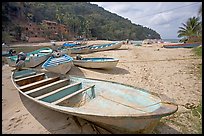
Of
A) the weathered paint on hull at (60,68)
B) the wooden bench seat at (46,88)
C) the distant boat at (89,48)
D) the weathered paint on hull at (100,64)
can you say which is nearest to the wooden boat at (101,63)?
the weathered paint on hull at (100,64)

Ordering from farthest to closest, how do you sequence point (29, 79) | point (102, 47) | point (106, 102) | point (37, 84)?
point (102, 47)
point (29, 79)
point (37, 84)
point (106, 102)

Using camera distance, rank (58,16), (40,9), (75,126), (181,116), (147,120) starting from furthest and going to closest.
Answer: (40,9), (58,16), (181,116), (75,126), (147,120)

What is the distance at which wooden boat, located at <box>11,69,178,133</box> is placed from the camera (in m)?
2.15

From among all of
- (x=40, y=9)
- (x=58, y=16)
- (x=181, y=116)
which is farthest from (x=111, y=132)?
(x=40, y=9)

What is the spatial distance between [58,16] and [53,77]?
64.3 m

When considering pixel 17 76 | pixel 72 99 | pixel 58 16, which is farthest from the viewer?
pixel 58 16

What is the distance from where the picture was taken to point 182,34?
28.3 metres

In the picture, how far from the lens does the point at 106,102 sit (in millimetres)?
3359

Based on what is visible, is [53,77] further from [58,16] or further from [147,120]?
[58,16]

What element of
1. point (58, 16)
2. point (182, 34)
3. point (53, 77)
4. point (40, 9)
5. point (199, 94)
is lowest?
point (199, 94)

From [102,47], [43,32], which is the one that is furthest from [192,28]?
[43,32]

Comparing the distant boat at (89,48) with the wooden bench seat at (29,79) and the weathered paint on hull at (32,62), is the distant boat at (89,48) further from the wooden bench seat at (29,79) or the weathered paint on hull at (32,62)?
the wooden bench seat at (29,79)

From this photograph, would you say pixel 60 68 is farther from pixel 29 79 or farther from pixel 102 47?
pixel 102 47

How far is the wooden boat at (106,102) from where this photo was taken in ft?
7.05
